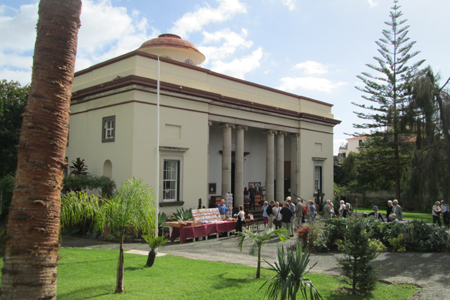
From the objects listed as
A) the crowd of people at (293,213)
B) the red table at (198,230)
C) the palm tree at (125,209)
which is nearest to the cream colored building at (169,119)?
the red table at (198,230)

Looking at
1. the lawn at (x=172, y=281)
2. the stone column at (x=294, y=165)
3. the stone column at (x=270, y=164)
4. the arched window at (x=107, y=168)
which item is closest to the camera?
the lawn at (x=172, y=281)

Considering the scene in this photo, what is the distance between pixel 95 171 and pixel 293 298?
1459cm

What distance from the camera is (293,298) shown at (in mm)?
5871

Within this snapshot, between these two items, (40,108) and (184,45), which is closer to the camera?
(40,108)

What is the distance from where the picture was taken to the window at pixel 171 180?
17.9 m

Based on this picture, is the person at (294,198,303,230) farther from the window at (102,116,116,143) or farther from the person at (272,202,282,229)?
the window at (102,116,116,143)

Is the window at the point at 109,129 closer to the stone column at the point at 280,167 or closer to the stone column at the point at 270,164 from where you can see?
the stone column at the point at 270,164

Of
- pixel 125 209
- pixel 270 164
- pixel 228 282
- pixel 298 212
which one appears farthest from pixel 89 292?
pixel 270 164

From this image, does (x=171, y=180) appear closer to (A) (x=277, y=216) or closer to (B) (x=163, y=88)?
(B) (x=163, y=88)

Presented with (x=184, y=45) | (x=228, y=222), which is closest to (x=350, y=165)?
(x=184, y=45)

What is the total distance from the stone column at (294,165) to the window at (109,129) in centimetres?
1374

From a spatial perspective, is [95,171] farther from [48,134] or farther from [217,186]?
[48,134]

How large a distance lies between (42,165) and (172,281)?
4537mm

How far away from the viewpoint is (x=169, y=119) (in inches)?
704
